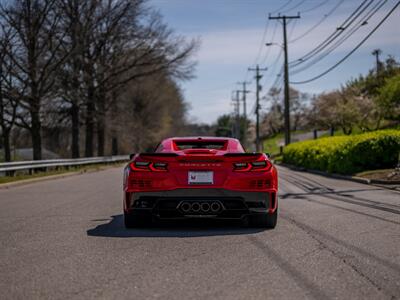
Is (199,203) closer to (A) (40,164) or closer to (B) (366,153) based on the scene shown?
(B) (366,153)

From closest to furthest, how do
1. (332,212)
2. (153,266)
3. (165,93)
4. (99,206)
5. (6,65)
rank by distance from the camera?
(153,266) → (332,212) → (99,206) → (6,65) → (165,93)

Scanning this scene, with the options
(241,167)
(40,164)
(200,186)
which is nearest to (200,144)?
(241,167)

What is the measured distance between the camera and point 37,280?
5.66m

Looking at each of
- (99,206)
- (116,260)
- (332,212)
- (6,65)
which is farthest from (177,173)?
(6,65)

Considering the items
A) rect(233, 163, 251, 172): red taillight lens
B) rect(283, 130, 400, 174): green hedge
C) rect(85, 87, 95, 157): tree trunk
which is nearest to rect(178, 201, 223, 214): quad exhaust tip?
rect(233, 163, 251, 172): red taillight lens

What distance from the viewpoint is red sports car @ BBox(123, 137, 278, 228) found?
8336mm

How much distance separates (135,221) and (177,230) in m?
0.61

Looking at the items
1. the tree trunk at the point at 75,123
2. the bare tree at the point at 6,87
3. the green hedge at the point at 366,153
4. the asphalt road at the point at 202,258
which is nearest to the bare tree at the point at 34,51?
the bare tree at the point at 6,87

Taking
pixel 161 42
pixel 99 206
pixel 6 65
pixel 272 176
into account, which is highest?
pixel 161 42

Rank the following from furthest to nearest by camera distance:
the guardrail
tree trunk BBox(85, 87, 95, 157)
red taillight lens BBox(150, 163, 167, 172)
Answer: tree trunk BBox(85, 87, 95, 157) < the guardrail < red taillight lens BBox(150, 163, 167, 172)

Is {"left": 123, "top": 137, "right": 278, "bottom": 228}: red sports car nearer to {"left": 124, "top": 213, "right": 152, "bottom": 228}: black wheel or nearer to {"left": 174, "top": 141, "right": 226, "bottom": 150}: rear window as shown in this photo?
{"left": 124, "top": 213, "right": 152, "bottom": 228}: black wheel

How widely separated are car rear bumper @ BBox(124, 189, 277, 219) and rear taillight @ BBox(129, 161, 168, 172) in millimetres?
330

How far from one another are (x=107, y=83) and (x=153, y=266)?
4156cm

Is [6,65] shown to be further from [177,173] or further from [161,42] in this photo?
[177,173]
